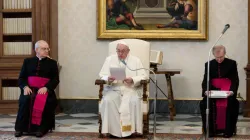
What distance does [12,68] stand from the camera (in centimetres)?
1025

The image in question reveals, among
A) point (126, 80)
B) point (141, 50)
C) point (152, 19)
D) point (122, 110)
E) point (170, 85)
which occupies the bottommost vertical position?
point (122, 110)

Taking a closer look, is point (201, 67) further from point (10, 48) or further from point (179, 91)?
point (10, 48)

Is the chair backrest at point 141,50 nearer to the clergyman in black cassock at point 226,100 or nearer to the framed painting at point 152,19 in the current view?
the clergyman in black cassock at point 226,100

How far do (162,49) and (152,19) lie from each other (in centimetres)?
56

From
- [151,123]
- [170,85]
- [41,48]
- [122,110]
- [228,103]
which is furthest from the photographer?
[170,85]

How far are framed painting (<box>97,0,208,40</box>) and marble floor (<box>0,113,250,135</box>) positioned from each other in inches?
57.1

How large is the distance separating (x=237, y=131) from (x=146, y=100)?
4.82 feet

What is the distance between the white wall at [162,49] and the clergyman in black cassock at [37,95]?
2202 mm

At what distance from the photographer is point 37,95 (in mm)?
8086

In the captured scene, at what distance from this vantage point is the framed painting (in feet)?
33.6

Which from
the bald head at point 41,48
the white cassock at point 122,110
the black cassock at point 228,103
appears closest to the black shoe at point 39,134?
the white cassock at point 122,110

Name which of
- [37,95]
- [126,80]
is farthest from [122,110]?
[37,95]

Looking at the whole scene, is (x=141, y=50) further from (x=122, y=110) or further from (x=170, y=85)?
(x=170, y=85)

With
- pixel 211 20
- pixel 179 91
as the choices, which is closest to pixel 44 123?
pixel 179 91
